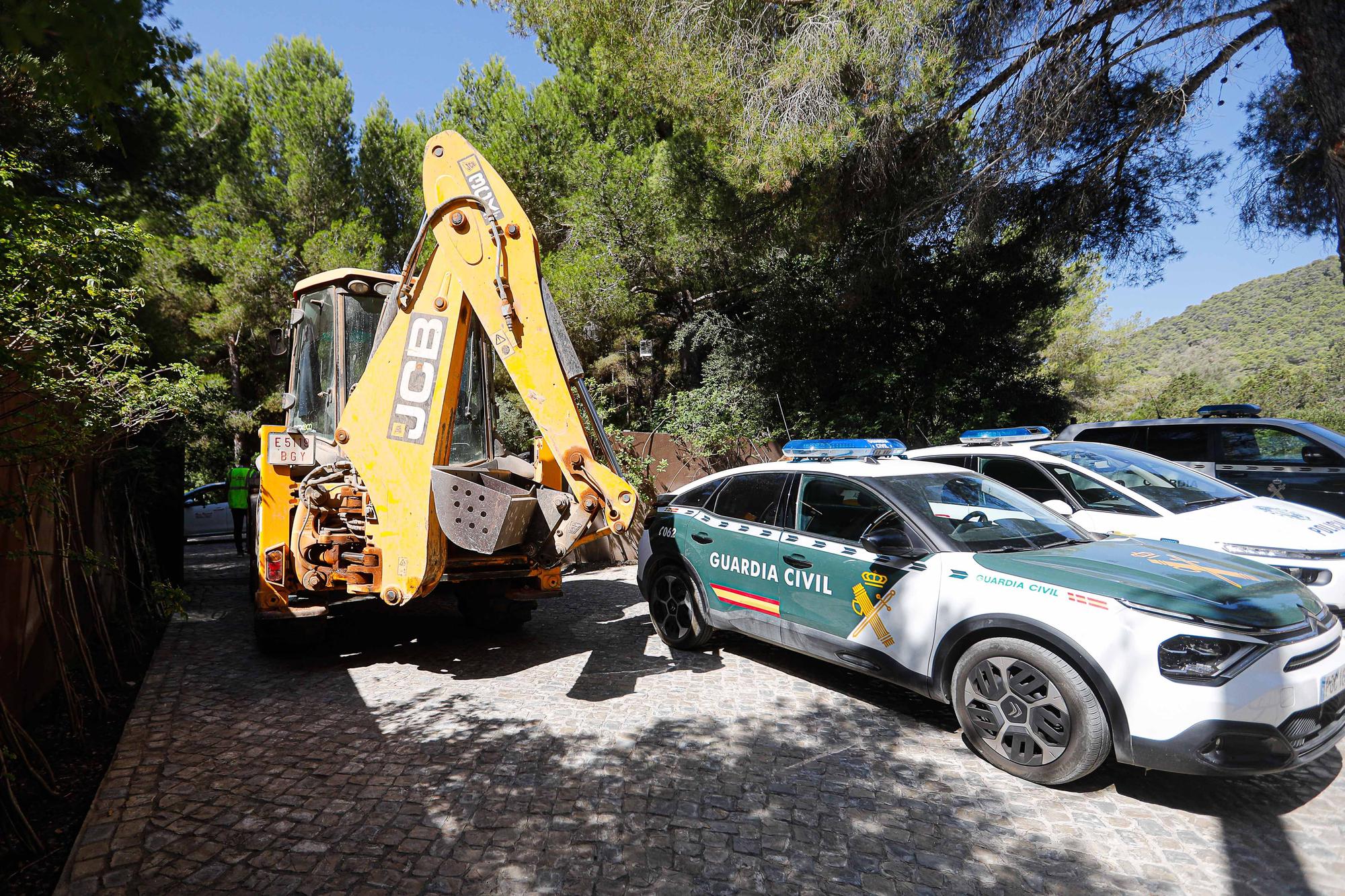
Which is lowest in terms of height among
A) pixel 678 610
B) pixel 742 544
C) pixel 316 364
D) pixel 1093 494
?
pixel 678 610

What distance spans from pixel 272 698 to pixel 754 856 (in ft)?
12.2

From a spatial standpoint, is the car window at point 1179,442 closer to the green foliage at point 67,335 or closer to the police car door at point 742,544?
the police car door at point 742,544

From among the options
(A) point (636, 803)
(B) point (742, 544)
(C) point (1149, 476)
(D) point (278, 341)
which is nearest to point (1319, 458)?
(C) point (1149, 476)

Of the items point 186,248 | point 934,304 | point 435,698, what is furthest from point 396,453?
point 186,248

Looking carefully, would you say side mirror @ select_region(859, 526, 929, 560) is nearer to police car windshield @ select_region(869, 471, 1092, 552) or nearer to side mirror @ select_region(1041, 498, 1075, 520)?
police car windshield @ select_region(869, 471, 1092, 552)

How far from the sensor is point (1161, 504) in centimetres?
567

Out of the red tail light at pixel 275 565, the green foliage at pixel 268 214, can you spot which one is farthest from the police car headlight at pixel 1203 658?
the green foliage at pixel 268 214

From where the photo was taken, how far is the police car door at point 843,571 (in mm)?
4094

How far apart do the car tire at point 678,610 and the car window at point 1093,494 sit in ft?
11.4

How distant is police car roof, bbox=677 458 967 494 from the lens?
4.74 metres

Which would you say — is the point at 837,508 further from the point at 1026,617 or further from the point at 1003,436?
the point at 1003,436

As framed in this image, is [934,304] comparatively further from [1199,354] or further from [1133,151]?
[1199,354]

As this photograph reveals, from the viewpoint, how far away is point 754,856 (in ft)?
9.66

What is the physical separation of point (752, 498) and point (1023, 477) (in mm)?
2958
